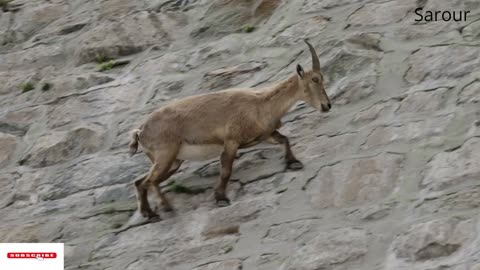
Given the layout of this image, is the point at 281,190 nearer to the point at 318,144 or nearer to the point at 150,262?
the point at 318,144

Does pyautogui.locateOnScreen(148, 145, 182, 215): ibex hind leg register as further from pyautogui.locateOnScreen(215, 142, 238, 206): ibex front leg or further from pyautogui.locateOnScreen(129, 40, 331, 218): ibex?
pyautogui.locateOnScreen(215, 142, 238, 206): ibex front leg

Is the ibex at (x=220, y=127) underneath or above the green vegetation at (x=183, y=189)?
above

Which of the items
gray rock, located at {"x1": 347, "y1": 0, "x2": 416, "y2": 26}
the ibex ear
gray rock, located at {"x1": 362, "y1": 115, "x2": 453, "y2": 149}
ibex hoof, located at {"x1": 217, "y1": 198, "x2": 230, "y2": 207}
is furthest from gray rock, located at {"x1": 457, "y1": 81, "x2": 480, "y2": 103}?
ibex hoof, located at {"x1": 217, "y1": 198, "x2": 230, "y2": 207}

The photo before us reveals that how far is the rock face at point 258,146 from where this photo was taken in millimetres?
5484

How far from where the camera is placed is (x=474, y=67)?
20.7 ft

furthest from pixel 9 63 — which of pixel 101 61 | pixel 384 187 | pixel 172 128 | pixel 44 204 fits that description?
pixel 384 187

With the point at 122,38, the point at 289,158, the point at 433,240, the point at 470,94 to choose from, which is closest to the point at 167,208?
the point at 289,158

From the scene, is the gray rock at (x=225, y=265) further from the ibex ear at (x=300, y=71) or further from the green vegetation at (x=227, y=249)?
the ibex ear at (x=300, y=71)

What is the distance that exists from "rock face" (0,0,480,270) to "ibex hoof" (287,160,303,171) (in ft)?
0.18

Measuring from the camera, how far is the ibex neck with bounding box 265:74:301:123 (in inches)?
250

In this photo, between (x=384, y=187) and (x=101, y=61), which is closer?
(x=384, y=187)

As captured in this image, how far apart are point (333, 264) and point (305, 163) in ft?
3.24

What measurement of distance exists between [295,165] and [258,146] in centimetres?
45

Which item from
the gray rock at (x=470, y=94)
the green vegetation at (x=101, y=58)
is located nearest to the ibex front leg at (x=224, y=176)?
the gray rock at (x=470, y=94)
